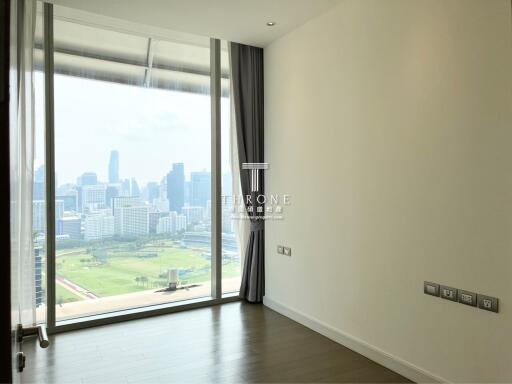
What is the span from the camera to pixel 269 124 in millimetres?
4516

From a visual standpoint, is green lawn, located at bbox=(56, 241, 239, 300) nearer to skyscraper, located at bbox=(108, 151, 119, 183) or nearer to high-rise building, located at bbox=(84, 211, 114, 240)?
high-rise building, located at bbox=(84, 211, 114, 240)

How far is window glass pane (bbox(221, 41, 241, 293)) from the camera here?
4.62 metres

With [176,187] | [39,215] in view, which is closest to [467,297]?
[176,187]

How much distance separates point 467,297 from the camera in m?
2.44

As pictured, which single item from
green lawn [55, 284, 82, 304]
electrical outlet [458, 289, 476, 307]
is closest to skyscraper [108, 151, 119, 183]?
green lawn [55, 284, 82, 304]

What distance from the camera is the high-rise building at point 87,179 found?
394 cm

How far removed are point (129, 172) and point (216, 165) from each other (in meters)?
0.99

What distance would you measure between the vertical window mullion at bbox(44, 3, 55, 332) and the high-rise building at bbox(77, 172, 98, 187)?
281mm

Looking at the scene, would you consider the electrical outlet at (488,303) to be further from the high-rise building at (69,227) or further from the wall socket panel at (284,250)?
the high-rise building at (69,227)

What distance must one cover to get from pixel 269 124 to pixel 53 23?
240cm

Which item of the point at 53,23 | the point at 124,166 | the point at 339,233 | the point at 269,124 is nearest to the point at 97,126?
the point at 124,166

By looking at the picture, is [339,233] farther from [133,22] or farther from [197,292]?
[133,22]

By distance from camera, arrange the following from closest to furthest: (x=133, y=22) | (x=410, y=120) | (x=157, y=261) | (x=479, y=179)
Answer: (x=479, y=179), (x=410, y=120), (x=133, y=22), (x=157, y=261)

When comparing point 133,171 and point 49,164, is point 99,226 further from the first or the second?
point 49,164
